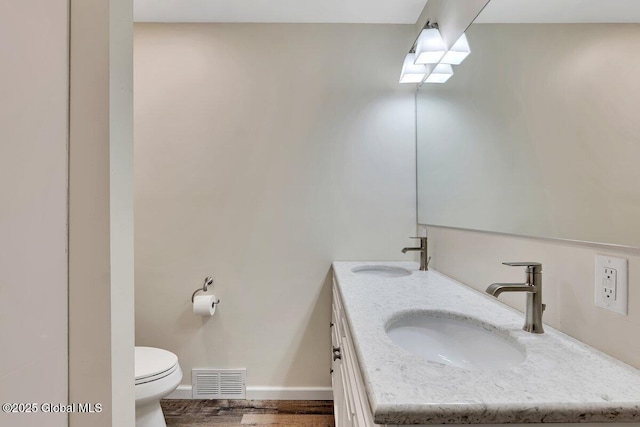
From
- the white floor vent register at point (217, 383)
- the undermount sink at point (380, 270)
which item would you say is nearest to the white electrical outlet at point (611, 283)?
the undermount sink at point (380, 270)

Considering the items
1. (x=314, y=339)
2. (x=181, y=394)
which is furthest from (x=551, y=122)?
(x=181, y=394)

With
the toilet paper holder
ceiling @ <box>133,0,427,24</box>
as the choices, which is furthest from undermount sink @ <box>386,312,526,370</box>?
ceiling @ <box>133,0,427,24</box>

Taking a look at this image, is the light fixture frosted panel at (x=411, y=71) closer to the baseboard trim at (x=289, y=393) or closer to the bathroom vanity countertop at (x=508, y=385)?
the bathroom vanity countertop at (x=508, y=385)

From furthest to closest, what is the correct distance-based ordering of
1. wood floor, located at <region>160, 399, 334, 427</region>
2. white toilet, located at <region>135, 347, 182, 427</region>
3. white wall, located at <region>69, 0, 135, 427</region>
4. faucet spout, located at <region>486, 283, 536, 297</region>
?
wood floor, located at <region>160, 399, 334, 427</region> < white toilet, located at <region>135, 347, 182, 427</region> < faucet spout, located at <region>486, 283, 536, 297</region> < white wall, located at <region>69, 0, 135, 427</region>

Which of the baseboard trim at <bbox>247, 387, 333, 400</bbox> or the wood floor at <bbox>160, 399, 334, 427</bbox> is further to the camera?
the baseboard trim at <bbox>247, 387, 333, 400</bbox>

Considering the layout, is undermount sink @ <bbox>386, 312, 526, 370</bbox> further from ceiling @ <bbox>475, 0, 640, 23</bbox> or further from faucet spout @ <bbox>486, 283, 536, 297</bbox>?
ceiling @ <bbox>475, 0, 640, 23</bbox>

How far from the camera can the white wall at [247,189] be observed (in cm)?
204

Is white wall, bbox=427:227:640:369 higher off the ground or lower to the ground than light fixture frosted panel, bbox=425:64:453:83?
lower

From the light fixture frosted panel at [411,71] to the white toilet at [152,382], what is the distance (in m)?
2.07

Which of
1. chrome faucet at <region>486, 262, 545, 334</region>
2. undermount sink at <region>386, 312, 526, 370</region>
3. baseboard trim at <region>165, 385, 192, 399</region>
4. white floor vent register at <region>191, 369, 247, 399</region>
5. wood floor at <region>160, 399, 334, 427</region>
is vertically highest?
chrome faucet at <region>486, 262, 545, 334</region>

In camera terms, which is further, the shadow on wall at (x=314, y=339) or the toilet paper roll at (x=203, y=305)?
the shadow on wall at (x=314, y=339)

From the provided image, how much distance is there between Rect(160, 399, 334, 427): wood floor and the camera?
1.79 m
